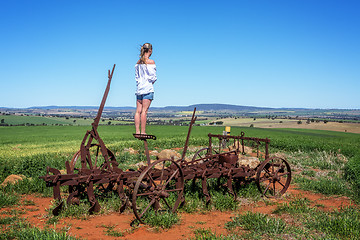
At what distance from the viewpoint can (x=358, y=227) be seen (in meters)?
5.45

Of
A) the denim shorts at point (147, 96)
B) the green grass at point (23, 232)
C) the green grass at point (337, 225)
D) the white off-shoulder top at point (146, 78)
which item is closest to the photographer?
the green grass at point (23, 232)

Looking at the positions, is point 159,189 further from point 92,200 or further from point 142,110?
point 142,110

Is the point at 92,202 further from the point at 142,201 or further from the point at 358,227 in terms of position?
the point at 358,227

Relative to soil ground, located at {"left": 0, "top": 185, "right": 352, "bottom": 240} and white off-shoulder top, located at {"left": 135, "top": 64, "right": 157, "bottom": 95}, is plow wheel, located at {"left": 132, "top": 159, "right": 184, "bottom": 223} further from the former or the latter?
white off-shoulder top, located at {"left": 135, "top": 64, "right": 157, "bottom": 95}

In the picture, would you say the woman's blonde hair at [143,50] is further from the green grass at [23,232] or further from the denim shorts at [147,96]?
the green grass at [23,232]

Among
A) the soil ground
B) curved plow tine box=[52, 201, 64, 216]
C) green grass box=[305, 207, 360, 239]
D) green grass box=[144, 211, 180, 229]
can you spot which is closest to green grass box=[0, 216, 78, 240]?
the soil ground

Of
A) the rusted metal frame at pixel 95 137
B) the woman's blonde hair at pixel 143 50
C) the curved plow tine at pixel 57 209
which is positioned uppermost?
the woman's blonde hair at pixel 143 50

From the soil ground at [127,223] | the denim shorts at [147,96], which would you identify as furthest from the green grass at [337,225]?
the denim shorts at [147,96]

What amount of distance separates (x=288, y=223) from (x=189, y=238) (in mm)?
2466

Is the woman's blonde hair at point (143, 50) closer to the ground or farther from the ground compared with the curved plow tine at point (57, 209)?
farther from the ground

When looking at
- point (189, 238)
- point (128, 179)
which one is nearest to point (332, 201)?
point (189, 238)

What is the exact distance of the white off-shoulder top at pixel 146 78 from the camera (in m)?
6.64

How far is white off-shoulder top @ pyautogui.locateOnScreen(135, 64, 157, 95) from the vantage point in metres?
6.64

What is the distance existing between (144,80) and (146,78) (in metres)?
0.07
